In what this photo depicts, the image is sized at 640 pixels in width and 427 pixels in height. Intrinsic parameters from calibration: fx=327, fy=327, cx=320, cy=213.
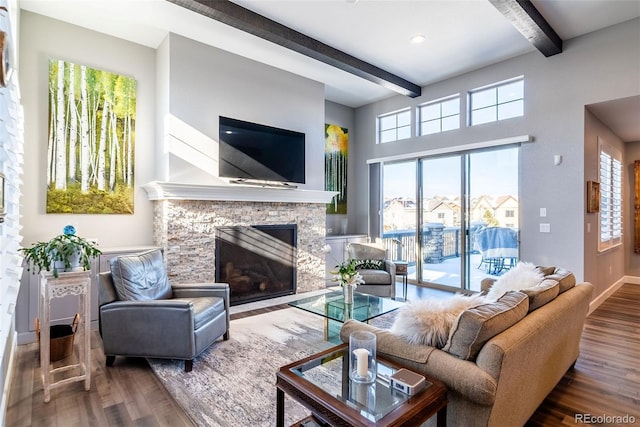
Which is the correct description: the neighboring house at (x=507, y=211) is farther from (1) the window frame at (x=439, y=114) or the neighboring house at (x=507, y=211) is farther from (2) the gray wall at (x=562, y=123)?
(1) the window frame at (x=439, y=114)

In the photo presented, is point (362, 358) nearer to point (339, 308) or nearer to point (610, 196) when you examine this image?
point (339, 308)

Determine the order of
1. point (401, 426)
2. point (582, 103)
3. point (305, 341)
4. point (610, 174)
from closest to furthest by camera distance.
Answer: point (401, 426)
point (305, 341)
point (582, 103)
point (610, 174)

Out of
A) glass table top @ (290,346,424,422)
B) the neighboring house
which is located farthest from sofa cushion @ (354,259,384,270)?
glass table top @ (290,346,424,422)

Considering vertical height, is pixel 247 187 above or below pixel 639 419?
above

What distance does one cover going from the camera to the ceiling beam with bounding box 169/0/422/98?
3254 mm

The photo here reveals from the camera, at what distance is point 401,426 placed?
126 centimetres

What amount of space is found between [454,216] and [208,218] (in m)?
3.86

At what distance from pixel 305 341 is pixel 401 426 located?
2.13m

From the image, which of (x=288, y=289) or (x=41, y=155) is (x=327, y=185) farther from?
(x=41, y=155)

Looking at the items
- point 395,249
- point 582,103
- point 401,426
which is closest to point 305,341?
point 401,426

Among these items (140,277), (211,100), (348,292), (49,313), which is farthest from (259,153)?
(49,313)

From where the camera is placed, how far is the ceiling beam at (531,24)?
3212 millimetres

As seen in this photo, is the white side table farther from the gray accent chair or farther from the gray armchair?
the gray accent chair

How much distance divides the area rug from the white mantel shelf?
1.63 m
